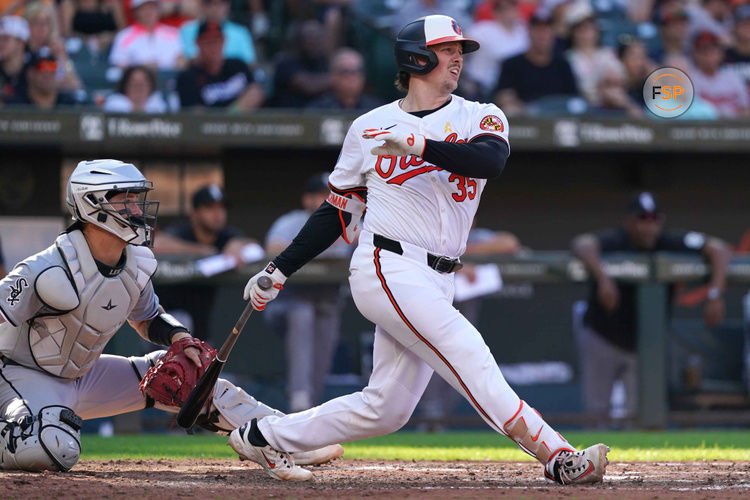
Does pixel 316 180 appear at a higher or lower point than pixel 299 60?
lower

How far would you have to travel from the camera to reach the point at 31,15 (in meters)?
8.98

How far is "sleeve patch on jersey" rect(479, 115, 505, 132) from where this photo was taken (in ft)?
12.8

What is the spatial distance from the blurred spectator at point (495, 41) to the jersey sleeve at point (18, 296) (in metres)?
5.77

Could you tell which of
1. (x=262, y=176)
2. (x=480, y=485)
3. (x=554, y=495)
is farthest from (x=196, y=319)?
(x=554, y=495)

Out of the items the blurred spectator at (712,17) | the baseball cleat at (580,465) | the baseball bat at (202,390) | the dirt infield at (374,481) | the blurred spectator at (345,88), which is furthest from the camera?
the blurred spectator at (712,17)

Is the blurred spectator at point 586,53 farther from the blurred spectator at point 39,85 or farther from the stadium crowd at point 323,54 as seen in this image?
the blurred spectator at point 39,85

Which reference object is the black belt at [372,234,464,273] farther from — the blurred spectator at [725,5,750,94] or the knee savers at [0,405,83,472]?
the blurred spectator at [725,5,750,94]

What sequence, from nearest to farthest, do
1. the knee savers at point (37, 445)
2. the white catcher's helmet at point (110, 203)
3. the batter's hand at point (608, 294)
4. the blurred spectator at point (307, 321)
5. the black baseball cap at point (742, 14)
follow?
1. the knee savers at point (37, 445)
2. the white catcher's helmet at point (110, 203)
3. the blurred spectator at point (307, 321)
4. the batter's hand at point (608, 294)
5. the black baseball cap at point (742, 14)

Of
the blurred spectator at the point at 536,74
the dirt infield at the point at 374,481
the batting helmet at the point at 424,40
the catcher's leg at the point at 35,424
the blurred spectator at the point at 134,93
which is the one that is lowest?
the dirt infield at the point at 374,481

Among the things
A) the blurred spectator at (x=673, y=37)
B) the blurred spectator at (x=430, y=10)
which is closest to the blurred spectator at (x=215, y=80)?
the blurred spectator at (x=430, y=10)

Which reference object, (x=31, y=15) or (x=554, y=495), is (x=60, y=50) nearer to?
(x=31, y=15)

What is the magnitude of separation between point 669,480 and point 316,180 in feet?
13.9

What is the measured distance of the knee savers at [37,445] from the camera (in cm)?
417

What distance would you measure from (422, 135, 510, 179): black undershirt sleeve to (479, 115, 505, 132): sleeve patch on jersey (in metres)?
0.09
